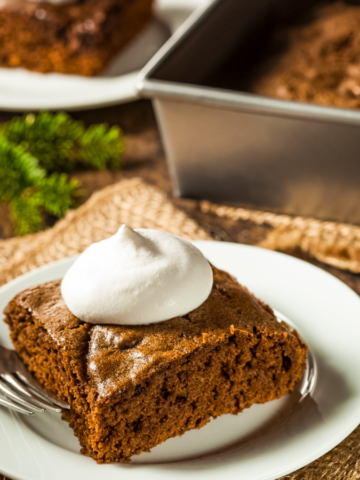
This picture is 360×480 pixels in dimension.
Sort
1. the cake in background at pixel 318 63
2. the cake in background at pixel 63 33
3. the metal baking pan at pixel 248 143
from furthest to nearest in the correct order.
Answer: the cake in background at pixel 63 33 < the cake in background at pixel 318 63 < the metal baking pan at pixel 248 143

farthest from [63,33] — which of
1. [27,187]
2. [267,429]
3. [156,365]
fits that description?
[267,429]

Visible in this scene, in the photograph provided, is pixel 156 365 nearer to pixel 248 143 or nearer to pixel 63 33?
pixel 248 143

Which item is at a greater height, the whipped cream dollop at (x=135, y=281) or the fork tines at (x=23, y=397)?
the whipped cream dollop at (x=135, y=281)

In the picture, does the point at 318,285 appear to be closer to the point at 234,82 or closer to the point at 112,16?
the point at 234,82

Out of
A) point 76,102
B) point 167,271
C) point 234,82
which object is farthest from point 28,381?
point 234,82

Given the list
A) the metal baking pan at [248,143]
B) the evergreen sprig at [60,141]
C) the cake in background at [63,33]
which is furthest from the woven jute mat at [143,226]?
the cake in background at [63,33]

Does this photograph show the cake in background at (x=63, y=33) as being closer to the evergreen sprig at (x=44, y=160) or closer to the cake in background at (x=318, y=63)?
the evergreen sprig at (x=44, y=160)
